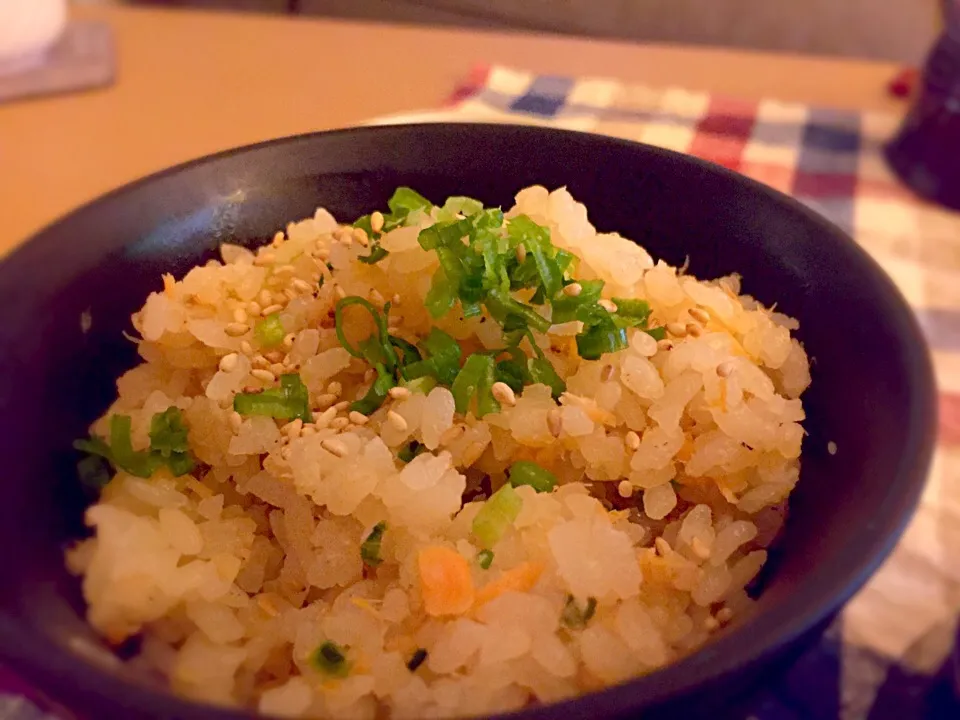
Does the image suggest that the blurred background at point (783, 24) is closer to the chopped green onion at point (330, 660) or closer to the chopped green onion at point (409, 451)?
the chopped green onion at point (409, 451)

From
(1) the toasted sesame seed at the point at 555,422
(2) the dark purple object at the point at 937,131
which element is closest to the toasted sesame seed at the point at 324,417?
(1) the toasted sesame seed at the point at 555,422

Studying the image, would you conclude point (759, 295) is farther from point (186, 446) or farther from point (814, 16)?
point (814, 16)

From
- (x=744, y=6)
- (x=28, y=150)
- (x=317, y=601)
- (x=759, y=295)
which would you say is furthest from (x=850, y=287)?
(x=744, y=6)

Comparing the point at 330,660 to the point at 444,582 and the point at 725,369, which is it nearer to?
the point at 444,582

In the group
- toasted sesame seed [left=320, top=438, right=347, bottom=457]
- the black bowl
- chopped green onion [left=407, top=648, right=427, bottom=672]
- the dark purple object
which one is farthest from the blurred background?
chopped green onion [left=407, top=648, right=427, bottom=672]

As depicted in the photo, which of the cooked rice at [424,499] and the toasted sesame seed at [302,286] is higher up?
the toasted sesame seed at [302,286]

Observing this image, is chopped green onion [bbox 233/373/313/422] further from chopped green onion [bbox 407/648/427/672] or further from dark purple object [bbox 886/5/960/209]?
dark purple object [bbox 886/5/960/209]
